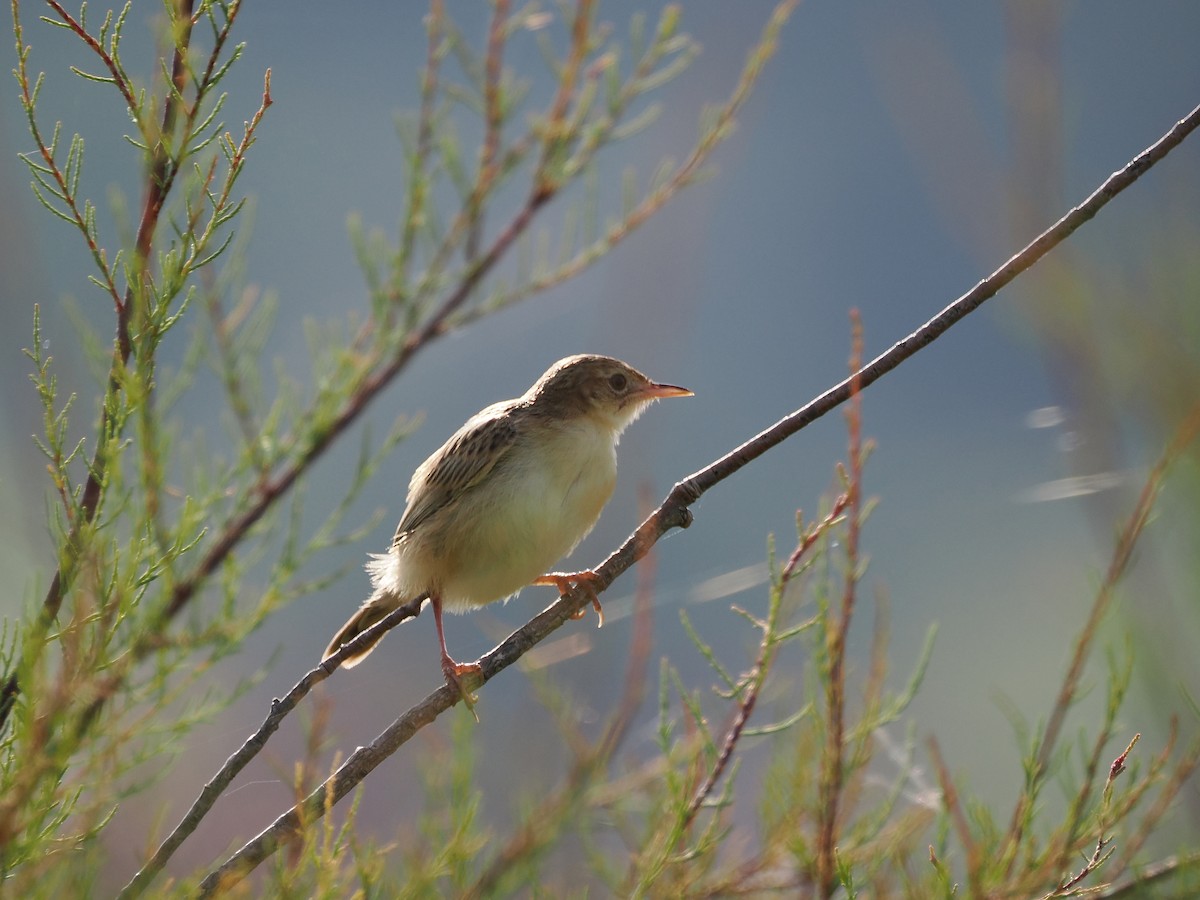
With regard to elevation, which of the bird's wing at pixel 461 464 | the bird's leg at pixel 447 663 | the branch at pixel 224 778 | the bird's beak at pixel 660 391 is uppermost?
the bird's wing at pixel 461 464

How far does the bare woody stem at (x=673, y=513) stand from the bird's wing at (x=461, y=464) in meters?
1.36

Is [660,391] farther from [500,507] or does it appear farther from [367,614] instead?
[367,614]

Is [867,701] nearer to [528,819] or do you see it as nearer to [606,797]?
[528,819]

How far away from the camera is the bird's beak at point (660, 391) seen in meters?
3.86

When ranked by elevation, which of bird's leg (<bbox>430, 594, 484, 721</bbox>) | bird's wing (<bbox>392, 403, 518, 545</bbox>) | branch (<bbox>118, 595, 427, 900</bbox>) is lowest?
bird's leg (<bbox>430, 594, 484, 721</bbox>)

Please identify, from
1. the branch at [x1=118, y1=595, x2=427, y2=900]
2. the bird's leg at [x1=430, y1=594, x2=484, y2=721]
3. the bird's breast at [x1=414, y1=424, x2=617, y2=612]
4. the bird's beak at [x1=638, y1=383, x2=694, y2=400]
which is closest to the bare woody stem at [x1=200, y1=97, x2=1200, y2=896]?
the branch at [x1=118, y1=595, x2=427, y2=900]

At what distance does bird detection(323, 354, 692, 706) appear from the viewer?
347 centimetres

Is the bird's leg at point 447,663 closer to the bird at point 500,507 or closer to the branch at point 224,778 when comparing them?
the bird at point 500,507

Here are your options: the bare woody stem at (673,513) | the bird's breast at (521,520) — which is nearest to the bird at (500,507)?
the bird's breast at (521,520)

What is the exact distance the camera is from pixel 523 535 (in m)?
3.42

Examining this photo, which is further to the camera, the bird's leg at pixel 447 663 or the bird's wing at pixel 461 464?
the bird's wing at pixel 461 464

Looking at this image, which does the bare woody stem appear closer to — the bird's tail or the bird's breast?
the bird's breast

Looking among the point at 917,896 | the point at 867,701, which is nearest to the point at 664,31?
the point at 867,701

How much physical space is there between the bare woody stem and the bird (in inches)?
44.5
